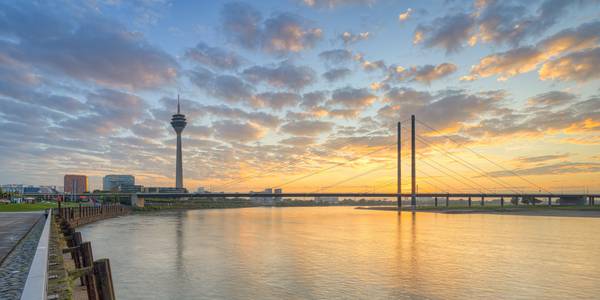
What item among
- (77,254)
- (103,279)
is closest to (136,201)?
(77,254)

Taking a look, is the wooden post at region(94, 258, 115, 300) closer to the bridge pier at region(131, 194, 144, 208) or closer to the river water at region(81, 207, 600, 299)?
the river water at region(81, 207, 600, 299)

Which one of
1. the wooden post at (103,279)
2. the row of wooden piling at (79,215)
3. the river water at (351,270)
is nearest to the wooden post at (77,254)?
the river water at (351,270)

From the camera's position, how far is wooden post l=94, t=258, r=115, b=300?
782cm

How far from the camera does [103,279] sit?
7887 mm

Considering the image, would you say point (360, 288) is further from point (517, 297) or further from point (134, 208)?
point (134, 208)

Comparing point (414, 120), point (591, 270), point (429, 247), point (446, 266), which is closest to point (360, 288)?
point (446, 266)

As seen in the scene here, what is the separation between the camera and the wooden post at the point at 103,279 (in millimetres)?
7824

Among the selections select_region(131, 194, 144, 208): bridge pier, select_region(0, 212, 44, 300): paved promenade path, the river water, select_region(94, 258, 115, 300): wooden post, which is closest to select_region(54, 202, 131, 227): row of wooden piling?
the river water

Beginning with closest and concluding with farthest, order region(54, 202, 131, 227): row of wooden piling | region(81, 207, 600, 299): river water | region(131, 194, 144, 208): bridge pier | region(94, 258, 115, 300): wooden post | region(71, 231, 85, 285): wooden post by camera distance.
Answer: region(94, 258, 115, 300): wooden post, region(71, 231, 85, 285): wooden post, region(81, 207, 600, 299): river water, region(54, 202, 131, 227): row of wooden piling, region(131, 194, 144, 208): bridge pier

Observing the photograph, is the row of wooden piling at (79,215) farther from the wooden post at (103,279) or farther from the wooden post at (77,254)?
the wooden post at (103,279)

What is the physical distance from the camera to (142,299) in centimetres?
1318

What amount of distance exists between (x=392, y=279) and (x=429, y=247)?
487 inches

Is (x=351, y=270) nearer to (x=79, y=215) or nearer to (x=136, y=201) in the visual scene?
(x=79, y=215)

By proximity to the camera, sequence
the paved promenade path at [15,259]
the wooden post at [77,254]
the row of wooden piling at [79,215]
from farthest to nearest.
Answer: the row of wooden piling at [79,215], the wooden post at [77,254], the paved promenade path at [15,259]
